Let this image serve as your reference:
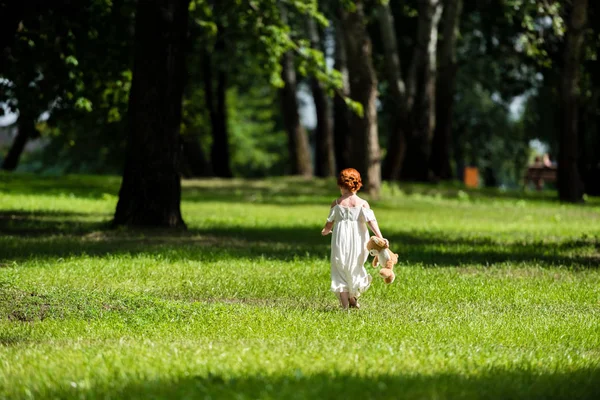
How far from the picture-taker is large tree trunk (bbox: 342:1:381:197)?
34.4 m

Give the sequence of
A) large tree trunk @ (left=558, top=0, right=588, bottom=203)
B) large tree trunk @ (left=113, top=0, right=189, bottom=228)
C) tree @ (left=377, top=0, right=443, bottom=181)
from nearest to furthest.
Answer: large tree trunk @ (left=113, top=0, right=189, bottom=228) → large tree trunk @ (left=558, top=0, right=588, bottom=203) → tree @ (left=377, top=0, right=443, bottom=181)

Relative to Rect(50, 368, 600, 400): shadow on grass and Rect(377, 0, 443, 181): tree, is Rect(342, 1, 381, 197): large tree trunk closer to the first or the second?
Rect(377, 0, 443, 181): tree

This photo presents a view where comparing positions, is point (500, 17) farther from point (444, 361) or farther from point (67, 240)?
point (444, 361)

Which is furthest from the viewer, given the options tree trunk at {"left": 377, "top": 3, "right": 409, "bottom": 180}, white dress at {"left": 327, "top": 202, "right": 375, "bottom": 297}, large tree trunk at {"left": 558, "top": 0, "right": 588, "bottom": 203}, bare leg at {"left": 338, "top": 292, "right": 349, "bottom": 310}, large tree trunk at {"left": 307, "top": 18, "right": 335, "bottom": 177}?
large tree trunk at {"left": 307, "top": 18, "right": 335, "bottom": 177}

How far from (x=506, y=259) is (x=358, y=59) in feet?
53.2

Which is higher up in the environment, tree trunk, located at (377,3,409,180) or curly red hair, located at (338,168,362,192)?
tree trunk, located at (377,3,409,180)

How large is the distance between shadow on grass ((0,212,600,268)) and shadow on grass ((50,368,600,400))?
884 cm

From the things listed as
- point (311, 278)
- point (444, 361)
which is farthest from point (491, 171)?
point (444, 361)

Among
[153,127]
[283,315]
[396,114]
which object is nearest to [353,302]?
[283,315]

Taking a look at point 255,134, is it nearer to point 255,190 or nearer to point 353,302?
point 255,190

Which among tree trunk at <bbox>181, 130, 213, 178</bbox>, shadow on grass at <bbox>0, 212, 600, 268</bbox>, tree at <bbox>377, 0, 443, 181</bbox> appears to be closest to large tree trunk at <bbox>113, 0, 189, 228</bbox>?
shadow on grass at <bbox>0, 212, 600, 268</bbox>

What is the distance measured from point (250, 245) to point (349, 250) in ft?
26.5

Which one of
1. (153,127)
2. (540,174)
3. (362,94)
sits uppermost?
(362,94)

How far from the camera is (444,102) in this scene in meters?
45.2
